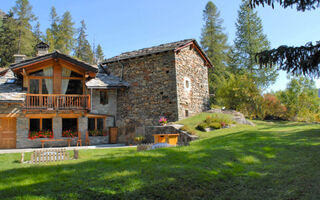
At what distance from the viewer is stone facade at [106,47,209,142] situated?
15672 millimetres

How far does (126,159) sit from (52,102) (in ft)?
36.8

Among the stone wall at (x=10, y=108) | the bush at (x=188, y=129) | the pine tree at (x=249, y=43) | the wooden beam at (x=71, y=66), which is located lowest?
the bush at (x=188, y=129)

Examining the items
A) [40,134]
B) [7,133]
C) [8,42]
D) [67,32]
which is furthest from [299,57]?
[67,32]

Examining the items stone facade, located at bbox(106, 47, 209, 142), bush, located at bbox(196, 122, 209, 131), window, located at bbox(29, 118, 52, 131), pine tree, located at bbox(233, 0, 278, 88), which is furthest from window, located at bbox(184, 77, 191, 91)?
pine tree, located at bbox(233, 0, 278, 88)

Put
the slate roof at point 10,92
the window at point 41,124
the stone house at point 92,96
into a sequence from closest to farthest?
the slate roof at point 10,92 < the stone house at point 92,96 < the window at point 41,124

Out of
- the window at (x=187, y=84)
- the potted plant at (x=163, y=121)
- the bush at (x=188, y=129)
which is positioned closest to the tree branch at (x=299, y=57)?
the bush at (x=188, y=129)

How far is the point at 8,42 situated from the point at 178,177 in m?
36.5

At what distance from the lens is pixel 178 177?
4680 millimetres

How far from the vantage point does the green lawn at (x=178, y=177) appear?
407cm

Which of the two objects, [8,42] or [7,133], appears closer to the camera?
[7,133]

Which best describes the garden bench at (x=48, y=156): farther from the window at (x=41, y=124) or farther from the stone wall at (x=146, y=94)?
the window at (x=41, y=124)

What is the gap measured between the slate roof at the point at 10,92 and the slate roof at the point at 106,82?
3986 millimetres

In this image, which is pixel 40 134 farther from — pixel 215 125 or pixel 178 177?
pixel 178 177

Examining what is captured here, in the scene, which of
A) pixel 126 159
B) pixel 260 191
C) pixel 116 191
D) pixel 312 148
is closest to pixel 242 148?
pixel 312 148
